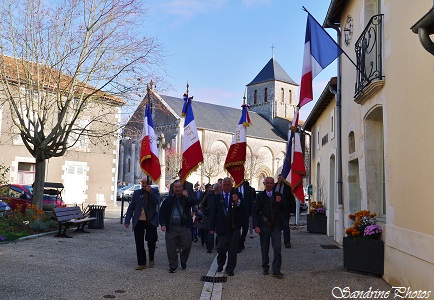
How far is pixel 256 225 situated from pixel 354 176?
11.7ft

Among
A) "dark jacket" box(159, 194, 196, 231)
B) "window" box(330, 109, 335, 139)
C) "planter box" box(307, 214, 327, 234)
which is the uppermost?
"window" box(330, 109, 335, 139)

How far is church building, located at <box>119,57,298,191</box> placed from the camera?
5627cm

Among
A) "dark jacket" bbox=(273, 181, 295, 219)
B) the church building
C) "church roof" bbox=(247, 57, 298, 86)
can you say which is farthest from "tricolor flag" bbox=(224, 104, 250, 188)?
"church roof" bbox=(247, 57, 298, 86)

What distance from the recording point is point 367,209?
27.0ft

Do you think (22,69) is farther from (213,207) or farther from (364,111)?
(364,111)

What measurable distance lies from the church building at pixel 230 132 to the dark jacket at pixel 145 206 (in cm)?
4126

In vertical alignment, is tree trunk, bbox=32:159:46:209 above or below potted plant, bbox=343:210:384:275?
above

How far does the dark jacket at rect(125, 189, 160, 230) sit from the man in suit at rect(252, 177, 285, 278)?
1.89m

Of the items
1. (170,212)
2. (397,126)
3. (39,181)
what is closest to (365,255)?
(397,126)

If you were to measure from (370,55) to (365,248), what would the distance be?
345 cm

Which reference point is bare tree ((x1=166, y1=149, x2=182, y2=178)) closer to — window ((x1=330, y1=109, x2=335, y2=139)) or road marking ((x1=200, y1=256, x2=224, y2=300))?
window ((x1=330, y1=109, x2=335, y2=139))

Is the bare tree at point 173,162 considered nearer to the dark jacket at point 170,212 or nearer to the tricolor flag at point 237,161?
the tricolor flag at point 237,161

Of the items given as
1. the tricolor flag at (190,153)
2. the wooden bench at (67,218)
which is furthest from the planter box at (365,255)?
the wooden bench at (67,218)

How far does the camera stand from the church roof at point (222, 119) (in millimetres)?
60438
